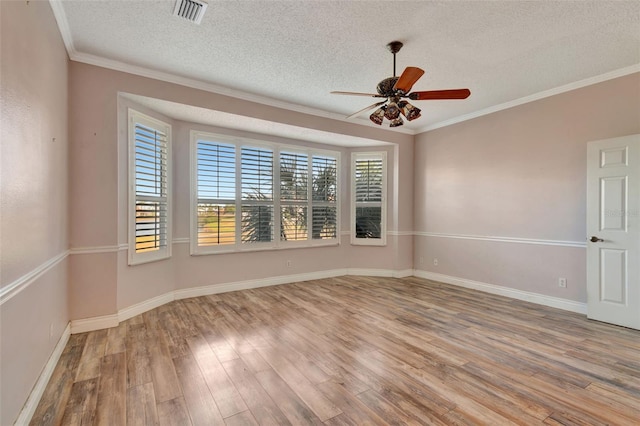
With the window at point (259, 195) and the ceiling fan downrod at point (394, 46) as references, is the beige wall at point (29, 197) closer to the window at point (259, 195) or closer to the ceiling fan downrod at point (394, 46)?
the window at point (259, 195)

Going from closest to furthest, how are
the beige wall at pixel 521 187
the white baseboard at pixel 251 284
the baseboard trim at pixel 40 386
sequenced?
the baseboard trim at pixel 40 386
the beige wall at pixel 521 187
the white baseboard at pixel 251 284

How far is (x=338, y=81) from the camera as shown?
3627 mm

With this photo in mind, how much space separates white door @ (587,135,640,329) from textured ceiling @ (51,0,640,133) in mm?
979

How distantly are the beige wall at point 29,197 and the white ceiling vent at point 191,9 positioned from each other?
2.98 ft

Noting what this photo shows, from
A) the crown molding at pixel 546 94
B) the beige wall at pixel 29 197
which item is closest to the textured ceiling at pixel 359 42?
the crown molding at pixel 546 94


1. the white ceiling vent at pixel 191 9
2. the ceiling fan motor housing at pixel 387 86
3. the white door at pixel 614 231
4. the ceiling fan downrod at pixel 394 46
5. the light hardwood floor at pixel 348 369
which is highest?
the white ceiling vent at pixel 191 9

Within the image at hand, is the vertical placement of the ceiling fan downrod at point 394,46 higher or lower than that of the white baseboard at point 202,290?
higher

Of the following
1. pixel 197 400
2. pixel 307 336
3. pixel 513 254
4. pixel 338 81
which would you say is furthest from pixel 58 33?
pixel 513 254

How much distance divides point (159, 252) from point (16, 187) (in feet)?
7.84

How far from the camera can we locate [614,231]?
3.30 m

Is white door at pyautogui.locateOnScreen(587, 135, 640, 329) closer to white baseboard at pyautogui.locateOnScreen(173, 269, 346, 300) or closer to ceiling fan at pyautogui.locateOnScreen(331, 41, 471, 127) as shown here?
ceiling fan at pyautogui.locateOnScreen(331, 41, 471, 127)

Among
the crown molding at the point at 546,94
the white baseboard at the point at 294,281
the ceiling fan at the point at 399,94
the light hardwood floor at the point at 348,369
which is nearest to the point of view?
the light hardwood floor at the point at 348,369

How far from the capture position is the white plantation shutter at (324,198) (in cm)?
553

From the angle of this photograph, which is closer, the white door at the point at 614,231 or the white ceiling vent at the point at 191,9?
the white ceiling vent at the point at 191,9
